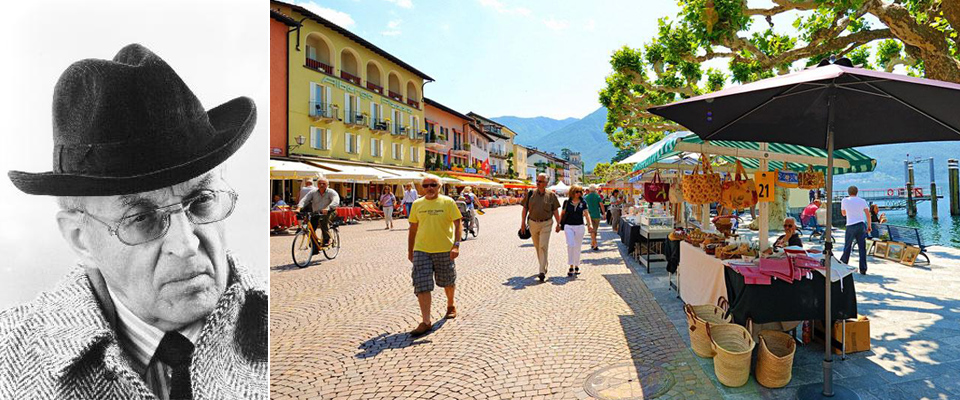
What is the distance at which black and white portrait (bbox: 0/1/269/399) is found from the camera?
2041mm

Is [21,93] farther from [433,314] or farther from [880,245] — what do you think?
[880,245]

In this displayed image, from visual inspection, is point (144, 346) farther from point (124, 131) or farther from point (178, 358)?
point (124, 131)

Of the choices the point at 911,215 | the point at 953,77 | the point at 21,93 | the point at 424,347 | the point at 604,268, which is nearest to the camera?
the point at 21,93

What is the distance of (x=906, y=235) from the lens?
360 inches

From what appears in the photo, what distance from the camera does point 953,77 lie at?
20.6 ft

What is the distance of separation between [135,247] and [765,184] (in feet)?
17.0

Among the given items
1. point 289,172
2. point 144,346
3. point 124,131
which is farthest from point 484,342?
point 289,172

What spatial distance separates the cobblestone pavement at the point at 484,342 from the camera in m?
3.57

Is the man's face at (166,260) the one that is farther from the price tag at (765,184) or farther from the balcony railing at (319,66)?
the balcony railing at (319,66)

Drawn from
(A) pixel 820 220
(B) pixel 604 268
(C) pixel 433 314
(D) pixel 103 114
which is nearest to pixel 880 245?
(A) pixel 820 220

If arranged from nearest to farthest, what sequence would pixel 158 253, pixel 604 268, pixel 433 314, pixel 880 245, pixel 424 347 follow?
pixel 158 253 → pixel 424 347 → pixel 433 314 → pixel 604 268 → pixel 880 245

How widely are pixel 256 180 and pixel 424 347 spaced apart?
248cm

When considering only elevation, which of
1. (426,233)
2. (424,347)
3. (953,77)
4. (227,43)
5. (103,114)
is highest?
(953,77)

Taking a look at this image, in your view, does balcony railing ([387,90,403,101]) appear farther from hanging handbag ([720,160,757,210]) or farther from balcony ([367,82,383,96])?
hanging handbag ([720,160,757,210])
